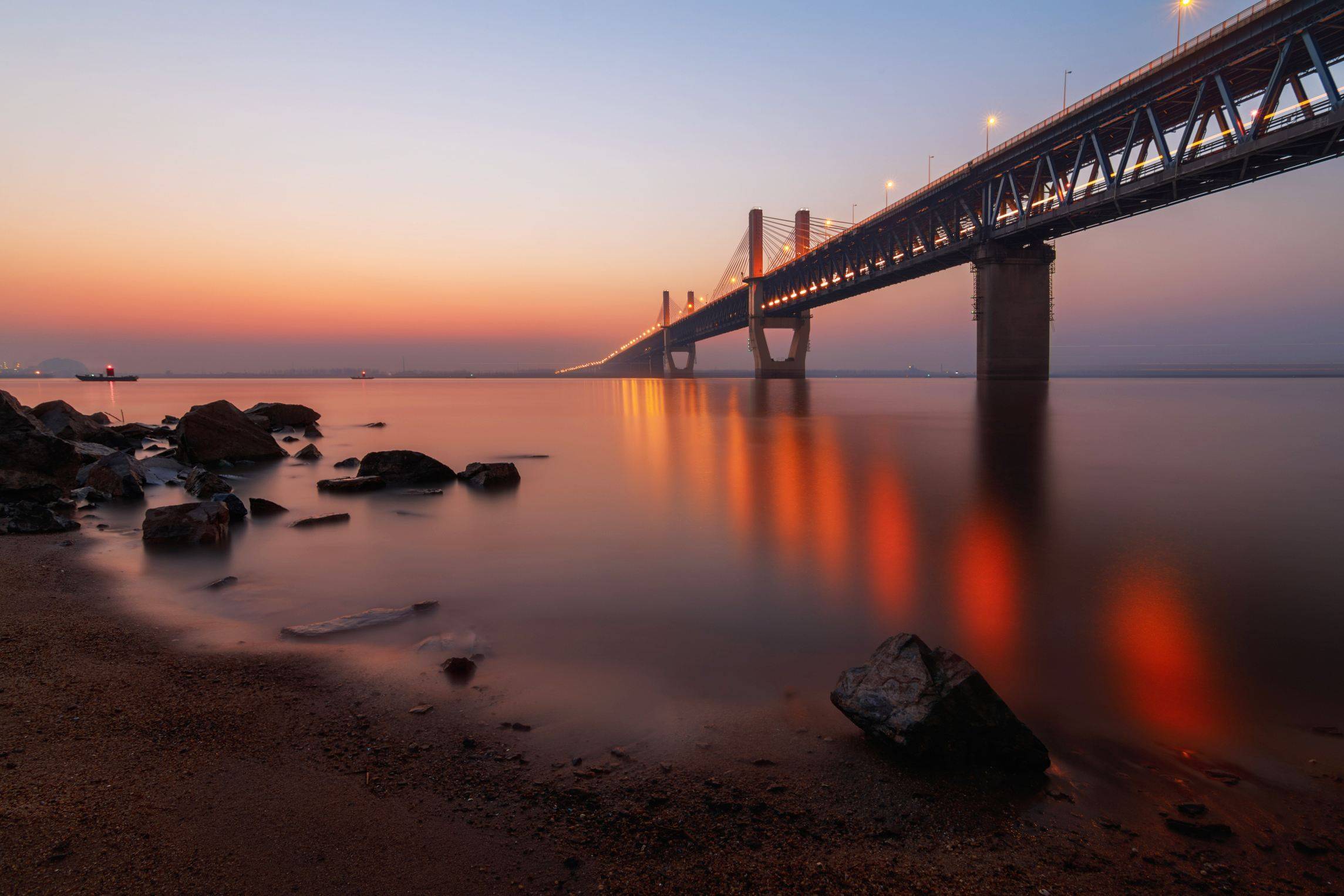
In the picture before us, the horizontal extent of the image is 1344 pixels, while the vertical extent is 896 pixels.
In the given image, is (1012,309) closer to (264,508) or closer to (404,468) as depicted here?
(404,468)

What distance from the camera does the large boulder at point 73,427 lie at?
49.9 ft

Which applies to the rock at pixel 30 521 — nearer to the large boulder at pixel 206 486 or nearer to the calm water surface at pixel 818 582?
the calm water surface at pixel 818 582

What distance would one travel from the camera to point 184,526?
24.9ft

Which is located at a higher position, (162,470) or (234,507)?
(162,470)

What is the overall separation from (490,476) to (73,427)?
11.2 meters

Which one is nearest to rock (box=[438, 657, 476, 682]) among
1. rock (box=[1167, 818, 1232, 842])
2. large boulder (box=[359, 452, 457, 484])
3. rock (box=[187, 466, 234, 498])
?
rock (box=[1167, 818, 1232, 842])

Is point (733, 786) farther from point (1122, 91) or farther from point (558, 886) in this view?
point (1122, 91)

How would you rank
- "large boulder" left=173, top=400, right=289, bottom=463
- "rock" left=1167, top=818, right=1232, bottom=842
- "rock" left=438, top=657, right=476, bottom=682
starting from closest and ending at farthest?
"rock" left=1167, top=818, right=1232, bottom=842
"rock" left=438, top=657, right=476, bottom=682
"large boulder" left=173, top=400, right=289, bottom=463

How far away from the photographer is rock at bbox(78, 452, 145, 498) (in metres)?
10.5

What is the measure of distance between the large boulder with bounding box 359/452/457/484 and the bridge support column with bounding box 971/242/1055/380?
48.4 m

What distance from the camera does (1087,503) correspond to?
10062 mm

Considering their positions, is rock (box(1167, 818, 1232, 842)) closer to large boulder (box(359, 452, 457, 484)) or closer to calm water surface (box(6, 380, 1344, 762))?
calm water surface (box(6, 380, 1344, 762))

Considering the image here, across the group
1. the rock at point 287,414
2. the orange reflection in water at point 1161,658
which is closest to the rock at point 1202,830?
the orange reflection in water at point 1161,658

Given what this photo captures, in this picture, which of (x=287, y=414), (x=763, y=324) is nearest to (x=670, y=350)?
(x=763, y=324)
